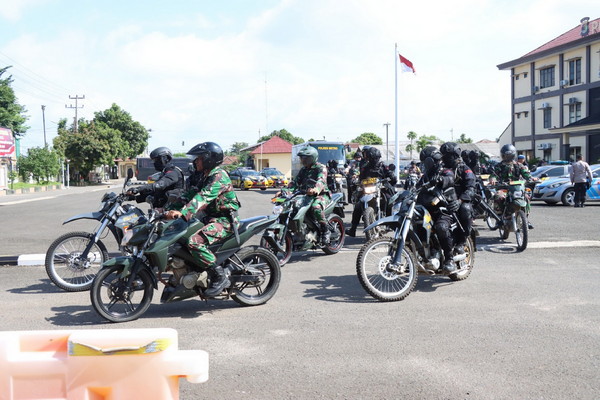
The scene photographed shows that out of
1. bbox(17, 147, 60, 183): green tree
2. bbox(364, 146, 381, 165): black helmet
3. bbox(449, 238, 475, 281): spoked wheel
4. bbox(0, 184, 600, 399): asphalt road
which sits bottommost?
bbox(0, 184, 600, 399): asphalt road

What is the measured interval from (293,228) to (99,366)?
5586 millimetres

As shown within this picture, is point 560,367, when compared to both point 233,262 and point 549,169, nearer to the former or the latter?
point 233,262

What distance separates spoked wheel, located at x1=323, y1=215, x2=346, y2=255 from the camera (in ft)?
31.1

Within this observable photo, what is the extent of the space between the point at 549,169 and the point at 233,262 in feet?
68.4

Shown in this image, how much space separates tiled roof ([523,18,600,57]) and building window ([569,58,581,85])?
171 centimetres

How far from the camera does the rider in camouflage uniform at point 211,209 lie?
5.62 m

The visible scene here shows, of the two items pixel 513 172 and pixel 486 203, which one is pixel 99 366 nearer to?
pixel 486 203

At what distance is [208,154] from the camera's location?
5938 mm

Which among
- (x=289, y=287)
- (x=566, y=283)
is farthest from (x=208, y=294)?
(x=566, y=283)

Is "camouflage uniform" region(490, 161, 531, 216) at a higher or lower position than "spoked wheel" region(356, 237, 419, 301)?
higher

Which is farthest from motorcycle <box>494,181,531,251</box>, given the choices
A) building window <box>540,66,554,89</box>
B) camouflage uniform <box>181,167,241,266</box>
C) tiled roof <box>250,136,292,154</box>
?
tiled roof <box>250,136,292,154</box>

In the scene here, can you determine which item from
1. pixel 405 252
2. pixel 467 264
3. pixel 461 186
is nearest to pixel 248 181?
pixel 461 186

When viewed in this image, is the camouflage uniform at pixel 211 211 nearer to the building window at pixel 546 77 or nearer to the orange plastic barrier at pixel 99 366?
the orange plastic barrier at pixel 99 366

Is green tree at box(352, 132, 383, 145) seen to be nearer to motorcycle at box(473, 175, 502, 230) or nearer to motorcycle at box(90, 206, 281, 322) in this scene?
motorcycle at box(473, 175, 502, 230)
